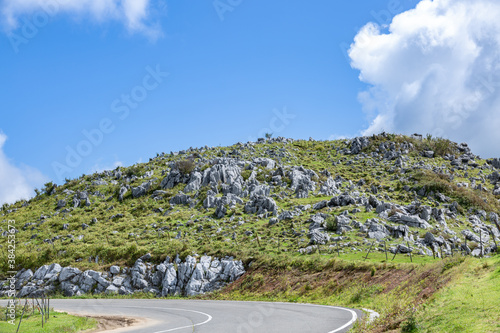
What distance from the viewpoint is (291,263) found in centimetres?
3797

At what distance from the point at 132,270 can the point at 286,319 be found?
29318 mm

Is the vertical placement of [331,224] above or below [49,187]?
below

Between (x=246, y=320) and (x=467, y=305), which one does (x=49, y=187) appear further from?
(x=467, y=305)

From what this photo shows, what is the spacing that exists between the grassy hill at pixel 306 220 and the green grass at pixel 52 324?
→ 51.1 feet

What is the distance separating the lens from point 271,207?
56.4m

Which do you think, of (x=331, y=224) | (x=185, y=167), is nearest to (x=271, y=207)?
(x=331, y=224)

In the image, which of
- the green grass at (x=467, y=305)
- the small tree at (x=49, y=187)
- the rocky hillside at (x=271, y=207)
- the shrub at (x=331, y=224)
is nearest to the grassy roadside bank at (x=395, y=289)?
the green grass at (x=467, y=305)

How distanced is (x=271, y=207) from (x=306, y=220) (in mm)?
8491

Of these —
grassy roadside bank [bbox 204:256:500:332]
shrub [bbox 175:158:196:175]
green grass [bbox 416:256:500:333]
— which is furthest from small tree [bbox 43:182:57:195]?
green grass [bbox 416:256:500:333]

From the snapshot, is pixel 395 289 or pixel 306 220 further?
pixel 306 220

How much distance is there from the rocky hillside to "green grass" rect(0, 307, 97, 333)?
21714 millimetres

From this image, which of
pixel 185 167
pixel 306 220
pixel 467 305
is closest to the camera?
pixel 467 305

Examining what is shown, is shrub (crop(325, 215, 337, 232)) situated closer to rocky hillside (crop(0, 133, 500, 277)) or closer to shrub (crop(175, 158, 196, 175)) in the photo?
rocky hillside (crop(0, 133, 500, 277))

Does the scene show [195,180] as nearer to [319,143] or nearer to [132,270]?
[132,270]
